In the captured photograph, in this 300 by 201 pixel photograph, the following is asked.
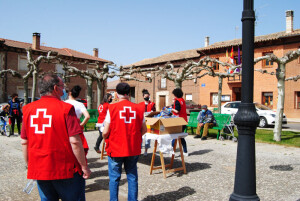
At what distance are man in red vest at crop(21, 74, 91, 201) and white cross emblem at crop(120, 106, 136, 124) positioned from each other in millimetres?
1177

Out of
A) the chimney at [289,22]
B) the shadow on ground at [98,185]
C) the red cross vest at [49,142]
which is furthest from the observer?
the chimney at [289,22]

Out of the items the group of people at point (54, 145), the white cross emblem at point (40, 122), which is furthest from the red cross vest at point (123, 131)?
the white cross emblem at point (40, 122)

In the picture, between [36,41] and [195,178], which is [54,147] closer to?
[195,178]

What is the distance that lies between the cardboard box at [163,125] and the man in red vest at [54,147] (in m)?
2.94

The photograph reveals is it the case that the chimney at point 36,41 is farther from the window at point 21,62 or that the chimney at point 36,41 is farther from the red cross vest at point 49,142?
the red cross vest at point 49,142

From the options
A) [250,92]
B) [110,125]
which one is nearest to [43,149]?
[110,125]

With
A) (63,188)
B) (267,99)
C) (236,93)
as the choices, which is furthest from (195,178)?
(236,93)

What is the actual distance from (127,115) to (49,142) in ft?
4.59


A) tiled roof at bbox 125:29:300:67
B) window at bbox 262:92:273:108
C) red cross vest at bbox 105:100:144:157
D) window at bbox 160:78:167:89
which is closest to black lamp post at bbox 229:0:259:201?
red cross vest at bbox 105:100:144:157

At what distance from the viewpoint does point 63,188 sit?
2.51 metres

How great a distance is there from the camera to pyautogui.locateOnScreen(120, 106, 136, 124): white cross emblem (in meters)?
3.67

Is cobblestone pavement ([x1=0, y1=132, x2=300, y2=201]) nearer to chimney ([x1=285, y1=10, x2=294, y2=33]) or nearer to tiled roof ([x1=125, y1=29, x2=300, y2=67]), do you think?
tiled roof ([x1=125, y1=29, x2=300, y2=67])

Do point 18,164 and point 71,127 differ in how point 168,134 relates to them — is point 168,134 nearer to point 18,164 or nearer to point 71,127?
point 71,127

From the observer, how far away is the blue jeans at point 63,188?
2514mm
